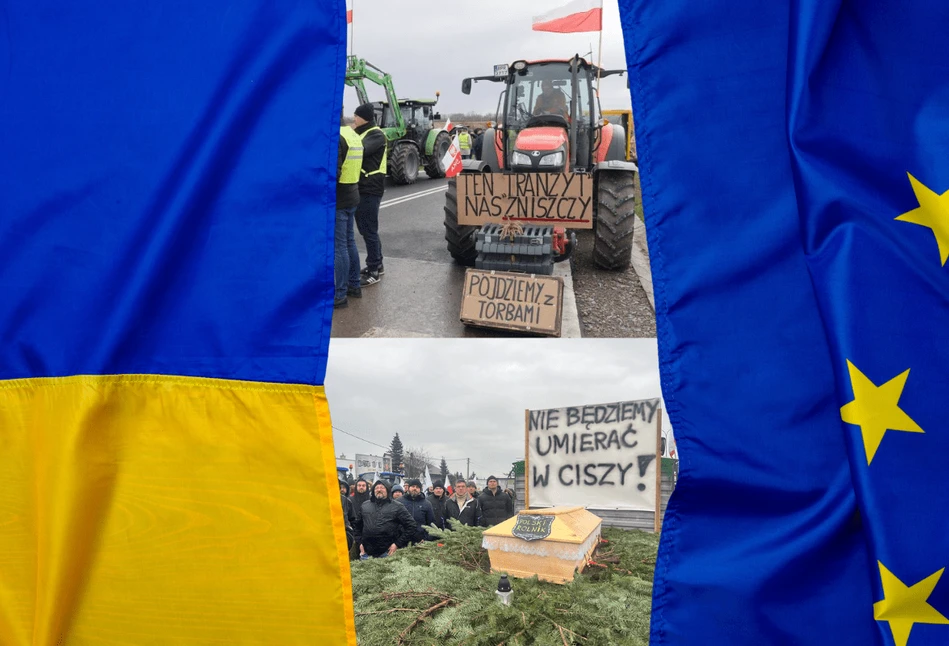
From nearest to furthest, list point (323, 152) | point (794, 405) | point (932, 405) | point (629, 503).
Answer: point (932, 405), point (794, 405), point (323, 152), point (629, 503)

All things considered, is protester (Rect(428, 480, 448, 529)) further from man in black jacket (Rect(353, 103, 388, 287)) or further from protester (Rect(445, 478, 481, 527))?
man in black jacket (Rect(353, 103, 388, 287))

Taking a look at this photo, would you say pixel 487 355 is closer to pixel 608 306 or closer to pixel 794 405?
pixel 794 405

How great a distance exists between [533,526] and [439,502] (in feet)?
5.77

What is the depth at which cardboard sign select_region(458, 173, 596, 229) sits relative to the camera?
502 cm

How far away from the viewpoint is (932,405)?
1.21 meters

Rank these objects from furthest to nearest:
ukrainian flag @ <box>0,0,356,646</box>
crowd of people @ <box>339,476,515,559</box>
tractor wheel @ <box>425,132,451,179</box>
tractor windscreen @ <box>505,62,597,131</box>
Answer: tractor wheel @ <box>425,132,451,179</box>
tractor windscreen @ <box>505,62,597,131</box>
crowd of people @ <box>339,476,515,559</box>
ukrainian flag @ <box>0,0,356,646</box>

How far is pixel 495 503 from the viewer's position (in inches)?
A: 143

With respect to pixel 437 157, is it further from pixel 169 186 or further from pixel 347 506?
pixel 169 186

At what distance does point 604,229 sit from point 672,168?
517 cm

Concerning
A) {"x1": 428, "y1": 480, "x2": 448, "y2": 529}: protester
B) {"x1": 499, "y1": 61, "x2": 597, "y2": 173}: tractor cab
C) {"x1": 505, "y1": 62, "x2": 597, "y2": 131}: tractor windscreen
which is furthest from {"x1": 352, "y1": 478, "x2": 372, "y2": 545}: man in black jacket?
{"x1": 505, "y1": 62, "x2": 597, "y2": 131}: tractor windscreen

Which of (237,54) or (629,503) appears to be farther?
(629,503)

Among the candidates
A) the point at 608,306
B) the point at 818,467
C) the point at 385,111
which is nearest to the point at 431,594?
the point at 818,467

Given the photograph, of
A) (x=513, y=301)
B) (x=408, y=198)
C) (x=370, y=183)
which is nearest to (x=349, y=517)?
(x=513, y=301)

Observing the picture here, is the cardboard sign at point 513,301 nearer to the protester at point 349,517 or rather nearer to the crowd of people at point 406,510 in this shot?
the crowd of people at point 406,510
